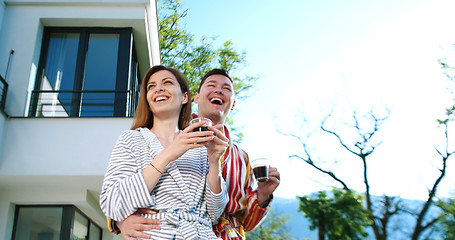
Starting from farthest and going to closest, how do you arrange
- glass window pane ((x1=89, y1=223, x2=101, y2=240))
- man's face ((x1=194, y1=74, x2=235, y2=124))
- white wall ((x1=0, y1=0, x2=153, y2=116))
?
glass window pane ((x1=89, y1=223, x2=101, y2=240)) → white wall ((x1=0, y1=0, x2=153, y2=116)) → man's face ((x1=194, y1=74, x2=235, y2=124))

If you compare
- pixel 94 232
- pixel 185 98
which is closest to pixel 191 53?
pixel 94 232

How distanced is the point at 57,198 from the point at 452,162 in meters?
14.3

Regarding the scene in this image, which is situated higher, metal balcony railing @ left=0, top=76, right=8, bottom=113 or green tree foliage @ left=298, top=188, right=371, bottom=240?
metal balcony railing @ left=0, top=76, right=8, bottom=113

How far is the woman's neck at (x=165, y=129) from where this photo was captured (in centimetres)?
166

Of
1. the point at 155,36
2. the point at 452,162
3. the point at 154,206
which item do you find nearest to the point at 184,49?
the point at 155,36

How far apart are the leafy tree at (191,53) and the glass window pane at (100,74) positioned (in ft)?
22.3

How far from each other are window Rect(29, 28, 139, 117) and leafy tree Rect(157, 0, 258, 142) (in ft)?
22.4

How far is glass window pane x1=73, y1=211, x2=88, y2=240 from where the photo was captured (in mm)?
6895

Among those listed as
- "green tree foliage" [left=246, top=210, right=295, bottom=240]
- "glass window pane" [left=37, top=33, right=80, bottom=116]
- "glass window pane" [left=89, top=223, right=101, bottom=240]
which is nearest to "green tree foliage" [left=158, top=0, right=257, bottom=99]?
"glass window pane" [left=37, top=33, right=80, bottom=116]

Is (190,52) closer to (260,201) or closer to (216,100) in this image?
(216,100)

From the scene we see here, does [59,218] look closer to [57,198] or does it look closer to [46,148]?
[57,198]

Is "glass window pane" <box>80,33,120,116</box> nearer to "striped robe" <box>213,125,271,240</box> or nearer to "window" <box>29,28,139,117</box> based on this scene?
"window" <box>29,28,139,117</box>

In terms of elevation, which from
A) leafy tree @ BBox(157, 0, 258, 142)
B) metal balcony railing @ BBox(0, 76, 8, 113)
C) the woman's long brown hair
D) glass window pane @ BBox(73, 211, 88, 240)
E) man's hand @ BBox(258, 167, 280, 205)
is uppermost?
leafy tree @ BBox(157, 0, 258, 142)

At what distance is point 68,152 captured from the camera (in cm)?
597
